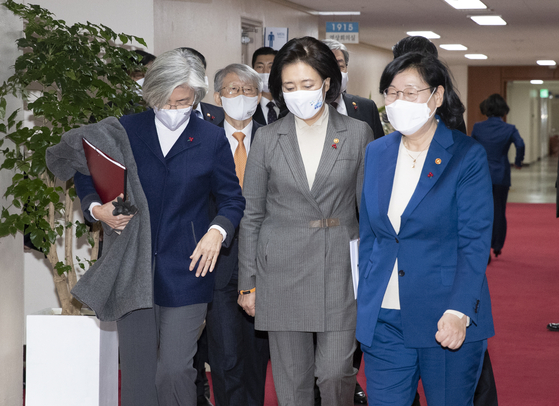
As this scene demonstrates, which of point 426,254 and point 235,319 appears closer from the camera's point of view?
point 426,254

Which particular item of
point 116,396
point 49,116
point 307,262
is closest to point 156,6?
point 49,116

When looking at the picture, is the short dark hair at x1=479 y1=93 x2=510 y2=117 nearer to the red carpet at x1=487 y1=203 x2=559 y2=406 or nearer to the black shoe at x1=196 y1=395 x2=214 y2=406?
the red carpet at x1=487 y1=203 x2=559 y2=406

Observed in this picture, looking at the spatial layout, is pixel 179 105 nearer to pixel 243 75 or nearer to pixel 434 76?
pixel 434 76

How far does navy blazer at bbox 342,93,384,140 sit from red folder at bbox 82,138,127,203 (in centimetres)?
186

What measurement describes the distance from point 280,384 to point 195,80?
1.27 metres

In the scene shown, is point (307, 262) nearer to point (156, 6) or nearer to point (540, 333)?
point (540, 333)

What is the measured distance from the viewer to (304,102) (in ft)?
8.82

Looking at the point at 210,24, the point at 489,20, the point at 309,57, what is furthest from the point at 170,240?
the point at 489,20

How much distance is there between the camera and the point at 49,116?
3.28 meters

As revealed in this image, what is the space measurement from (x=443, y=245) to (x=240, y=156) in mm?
1539

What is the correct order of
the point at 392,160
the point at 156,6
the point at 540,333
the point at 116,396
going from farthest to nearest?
the point at 156,6
the point at 540,333
the point at 116,396
the point at 392,160

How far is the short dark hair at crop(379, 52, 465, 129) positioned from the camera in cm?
238

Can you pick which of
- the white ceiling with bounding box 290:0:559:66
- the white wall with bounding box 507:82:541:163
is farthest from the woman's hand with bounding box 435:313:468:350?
the white wall with bounding box 507:82:541:163

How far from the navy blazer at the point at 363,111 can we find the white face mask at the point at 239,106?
26.7 inches
